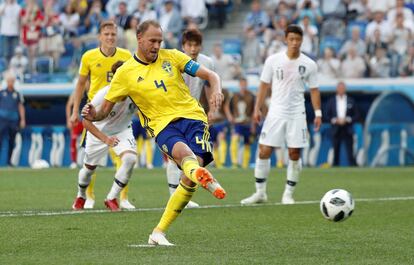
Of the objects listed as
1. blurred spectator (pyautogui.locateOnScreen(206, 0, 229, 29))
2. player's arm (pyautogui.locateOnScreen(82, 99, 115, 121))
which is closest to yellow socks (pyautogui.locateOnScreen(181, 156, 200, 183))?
player's arm (pyautogui.locateOnScreen(82, 99, 115, 121))

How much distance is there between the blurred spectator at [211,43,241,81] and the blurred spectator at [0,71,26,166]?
16.8 feet

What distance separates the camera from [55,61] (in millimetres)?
32281

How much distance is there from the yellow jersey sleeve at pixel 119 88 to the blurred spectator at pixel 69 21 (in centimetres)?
2282

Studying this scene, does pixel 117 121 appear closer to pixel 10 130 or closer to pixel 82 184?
pixel 82 184

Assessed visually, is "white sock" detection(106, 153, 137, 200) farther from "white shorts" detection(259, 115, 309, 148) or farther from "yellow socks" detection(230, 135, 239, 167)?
"yellow socks" detection(230, 135, 239, 167)

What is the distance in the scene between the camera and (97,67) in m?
14.6

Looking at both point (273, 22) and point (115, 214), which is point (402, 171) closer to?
point (273, 22)

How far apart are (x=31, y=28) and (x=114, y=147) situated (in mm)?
18906

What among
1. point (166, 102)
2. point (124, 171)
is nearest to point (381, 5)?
point (124, 171)

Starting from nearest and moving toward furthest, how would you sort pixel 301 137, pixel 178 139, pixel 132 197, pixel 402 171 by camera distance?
pixel 178 139 < pixel 301 137 < pixel 132 197 < pixel 402 171

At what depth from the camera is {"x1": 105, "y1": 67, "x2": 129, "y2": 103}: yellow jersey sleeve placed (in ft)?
34.4

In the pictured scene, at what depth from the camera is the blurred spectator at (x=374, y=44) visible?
28.0m

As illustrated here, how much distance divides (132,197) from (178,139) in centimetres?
685

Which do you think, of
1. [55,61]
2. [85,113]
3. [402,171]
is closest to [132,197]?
[85,113]
